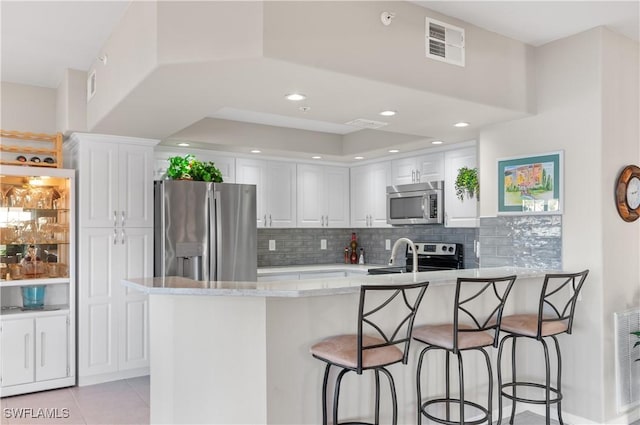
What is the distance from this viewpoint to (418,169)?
548 cm

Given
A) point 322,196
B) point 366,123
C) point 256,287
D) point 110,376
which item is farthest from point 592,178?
point 110,376

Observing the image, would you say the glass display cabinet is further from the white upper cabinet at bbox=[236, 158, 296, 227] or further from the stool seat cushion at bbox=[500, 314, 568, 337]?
the stool seat cushion at bbox=[500, 314, 568, 337]

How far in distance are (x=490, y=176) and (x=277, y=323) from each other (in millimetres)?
2291

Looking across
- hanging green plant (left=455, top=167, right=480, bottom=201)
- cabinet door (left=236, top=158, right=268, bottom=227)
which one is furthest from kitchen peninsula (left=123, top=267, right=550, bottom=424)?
cabinet door (left=236, top=158, right=268, bottom=227)

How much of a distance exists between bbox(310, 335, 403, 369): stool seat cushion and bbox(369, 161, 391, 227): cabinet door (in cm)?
332

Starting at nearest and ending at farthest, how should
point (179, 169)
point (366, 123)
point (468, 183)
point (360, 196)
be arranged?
point (366, 123) → point (179, 169) → point (468, 183) → point (360, 196)

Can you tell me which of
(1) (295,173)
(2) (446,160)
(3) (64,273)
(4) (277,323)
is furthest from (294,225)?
(4) (277,323)

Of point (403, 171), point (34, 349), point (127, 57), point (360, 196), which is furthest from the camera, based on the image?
point (360, 196)

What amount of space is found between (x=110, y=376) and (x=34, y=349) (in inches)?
26.1

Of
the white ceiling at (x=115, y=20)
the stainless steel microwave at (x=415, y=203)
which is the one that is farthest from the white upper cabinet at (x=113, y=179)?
the stainless steel microwave at (x=415, y=203)

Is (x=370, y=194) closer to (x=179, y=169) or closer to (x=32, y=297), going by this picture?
(x=179, y=169)

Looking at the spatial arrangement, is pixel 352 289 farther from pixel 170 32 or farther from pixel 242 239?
pixel 242 239

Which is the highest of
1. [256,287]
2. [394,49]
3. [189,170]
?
[394,49]

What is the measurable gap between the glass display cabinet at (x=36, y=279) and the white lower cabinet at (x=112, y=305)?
0.36ft
